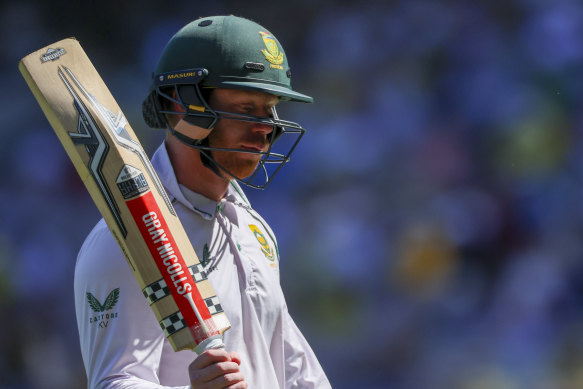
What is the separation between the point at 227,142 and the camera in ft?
6.03

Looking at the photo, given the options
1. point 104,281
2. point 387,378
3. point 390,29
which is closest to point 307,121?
point 390,29

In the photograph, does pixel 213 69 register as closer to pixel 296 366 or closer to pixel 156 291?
pixel 156 291

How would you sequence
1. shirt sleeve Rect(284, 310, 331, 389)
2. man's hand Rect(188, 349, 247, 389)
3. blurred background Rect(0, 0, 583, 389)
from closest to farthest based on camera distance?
1. man's hand Rect(188, 349, 247, 389)
2. shirt sleeve Rect(284, 310, 331, 389)
3. blurred background Rect(0, 0, 583, 389)

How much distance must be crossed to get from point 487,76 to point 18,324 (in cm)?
306

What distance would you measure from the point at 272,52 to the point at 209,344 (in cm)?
79

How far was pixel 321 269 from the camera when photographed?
4.29m

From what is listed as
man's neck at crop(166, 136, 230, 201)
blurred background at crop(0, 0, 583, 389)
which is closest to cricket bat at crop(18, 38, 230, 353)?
man's neck at crop(166, 136, 230, 201)

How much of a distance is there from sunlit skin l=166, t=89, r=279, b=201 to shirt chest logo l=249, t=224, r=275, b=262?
0.61 feet

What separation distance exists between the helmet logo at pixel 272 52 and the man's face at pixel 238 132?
0.10m

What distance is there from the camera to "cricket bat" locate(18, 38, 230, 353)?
1557 millimetres

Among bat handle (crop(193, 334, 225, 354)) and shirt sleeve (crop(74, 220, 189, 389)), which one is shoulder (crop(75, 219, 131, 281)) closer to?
shirt sleeve (crop(74, 220, 189, 389))

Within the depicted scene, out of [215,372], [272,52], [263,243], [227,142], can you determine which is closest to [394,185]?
[263,243]

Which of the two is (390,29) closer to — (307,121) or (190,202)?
(307,121)

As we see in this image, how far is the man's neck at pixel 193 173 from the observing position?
6.15 ft
